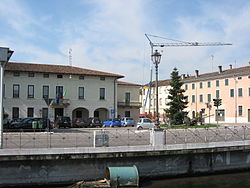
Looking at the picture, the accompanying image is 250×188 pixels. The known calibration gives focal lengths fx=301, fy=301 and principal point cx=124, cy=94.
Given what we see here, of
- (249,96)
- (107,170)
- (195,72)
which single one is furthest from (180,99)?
→ (107,170)

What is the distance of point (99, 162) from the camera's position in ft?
48.6

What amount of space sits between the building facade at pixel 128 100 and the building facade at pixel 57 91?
4409mm

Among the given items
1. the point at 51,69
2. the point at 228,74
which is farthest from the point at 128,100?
the point at 228,74

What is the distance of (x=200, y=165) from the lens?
651 inches

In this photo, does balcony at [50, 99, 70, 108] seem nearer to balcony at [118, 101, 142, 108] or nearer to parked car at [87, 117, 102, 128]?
parked car at [87, 117, 102, 128]

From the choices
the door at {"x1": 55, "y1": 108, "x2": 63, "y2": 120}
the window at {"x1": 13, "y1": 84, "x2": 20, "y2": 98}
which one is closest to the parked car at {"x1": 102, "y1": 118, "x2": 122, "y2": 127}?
the door at {"x1": 55, "y1": 108, "x2": 63, "y2": 120}

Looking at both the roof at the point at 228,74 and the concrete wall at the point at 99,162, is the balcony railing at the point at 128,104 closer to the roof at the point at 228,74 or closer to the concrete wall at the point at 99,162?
the roof at the point at 228,74

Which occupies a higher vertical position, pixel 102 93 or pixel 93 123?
pixel 102 93

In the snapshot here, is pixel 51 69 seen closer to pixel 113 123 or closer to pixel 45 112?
pixel 45 112

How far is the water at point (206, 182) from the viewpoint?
14.8 metres

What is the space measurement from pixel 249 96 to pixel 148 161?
151 feet

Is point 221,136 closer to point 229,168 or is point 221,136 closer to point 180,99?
point 229,168

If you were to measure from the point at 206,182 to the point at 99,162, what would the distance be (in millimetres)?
5631

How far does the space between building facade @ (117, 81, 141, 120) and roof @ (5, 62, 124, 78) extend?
5.94 metres
